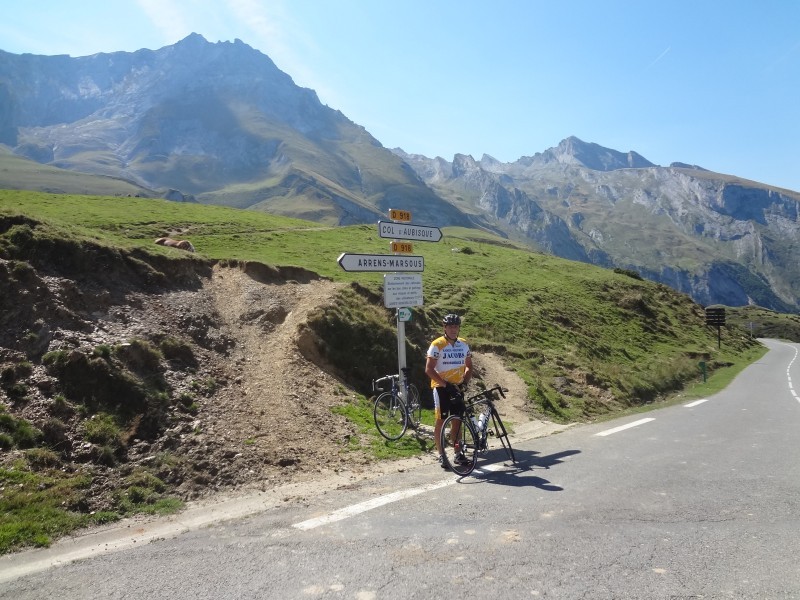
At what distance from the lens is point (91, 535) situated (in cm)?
622

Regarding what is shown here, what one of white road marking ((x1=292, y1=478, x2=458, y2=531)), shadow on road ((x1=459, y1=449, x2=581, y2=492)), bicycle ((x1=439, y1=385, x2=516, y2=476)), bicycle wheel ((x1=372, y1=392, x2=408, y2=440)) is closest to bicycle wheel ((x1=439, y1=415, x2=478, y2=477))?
bicycle ((x1=439, y1=385, x2=516, y2=476))

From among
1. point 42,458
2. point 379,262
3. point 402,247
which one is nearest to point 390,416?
point 379,262

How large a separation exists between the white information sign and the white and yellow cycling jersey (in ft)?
9.59

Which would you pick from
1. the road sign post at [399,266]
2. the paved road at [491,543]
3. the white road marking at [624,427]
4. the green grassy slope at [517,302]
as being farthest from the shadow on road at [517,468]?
the green grassy slope at [517,302]

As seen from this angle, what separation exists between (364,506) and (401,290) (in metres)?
6.18

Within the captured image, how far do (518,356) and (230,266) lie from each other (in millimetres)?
12043

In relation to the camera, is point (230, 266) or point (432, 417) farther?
point (230, 266)

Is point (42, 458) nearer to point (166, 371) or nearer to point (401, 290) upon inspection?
point (166, 371)

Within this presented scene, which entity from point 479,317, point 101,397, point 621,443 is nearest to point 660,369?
point 479,317

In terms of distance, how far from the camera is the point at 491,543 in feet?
18.5

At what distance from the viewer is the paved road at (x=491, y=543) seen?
4.75 meters

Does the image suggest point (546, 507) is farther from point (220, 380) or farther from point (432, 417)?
point (220, 380)

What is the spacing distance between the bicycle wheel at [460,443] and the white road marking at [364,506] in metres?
0.57

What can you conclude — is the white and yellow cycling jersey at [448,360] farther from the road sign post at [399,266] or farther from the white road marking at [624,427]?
the white road marking at [624,427]
